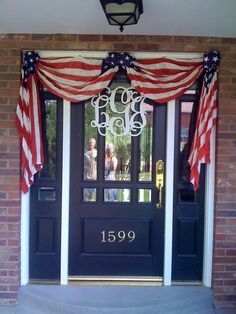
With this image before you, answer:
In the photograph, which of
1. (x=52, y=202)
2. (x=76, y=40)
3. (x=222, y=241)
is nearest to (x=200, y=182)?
(x=222, y=241)

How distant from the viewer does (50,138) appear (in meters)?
4.15

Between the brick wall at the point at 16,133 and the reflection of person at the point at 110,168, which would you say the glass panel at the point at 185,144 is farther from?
the reflection of person at the point at 110,168

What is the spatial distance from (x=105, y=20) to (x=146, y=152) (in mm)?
1302

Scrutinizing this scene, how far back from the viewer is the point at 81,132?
13.5 ft

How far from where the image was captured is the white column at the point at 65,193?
4.09 meters

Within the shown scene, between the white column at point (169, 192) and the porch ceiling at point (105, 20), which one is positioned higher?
the porch ceiling at point (105, 20)

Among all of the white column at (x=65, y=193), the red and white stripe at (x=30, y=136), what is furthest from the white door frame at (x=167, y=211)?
the red and white stripe at (x=30, y=136)

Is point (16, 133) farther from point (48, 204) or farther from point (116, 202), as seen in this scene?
point (116, 202)

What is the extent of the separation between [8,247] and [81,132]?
1277 millimetres

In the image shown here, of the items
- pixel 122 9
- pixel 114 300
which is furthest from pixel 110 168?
pixel 122 9

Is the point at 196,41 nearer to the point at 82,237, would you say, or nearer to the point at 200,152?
the point at 200,152

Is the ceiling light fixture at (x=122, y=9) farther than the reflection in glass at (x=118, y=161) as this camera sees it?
No

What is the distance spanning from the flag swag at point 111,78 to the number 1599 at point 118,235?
88 centimetres

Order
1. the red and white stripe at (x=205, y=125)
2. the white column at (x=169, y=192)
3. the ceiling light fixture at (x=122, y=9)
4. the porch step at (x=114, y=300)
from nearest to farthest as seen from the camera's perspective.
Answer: the ceiling light fixture at (x=122, y=9)
the porch step at (x=114, y=300)
the red and white stripe at (x=205, y=125)
the white column at (x=169, y=192)
